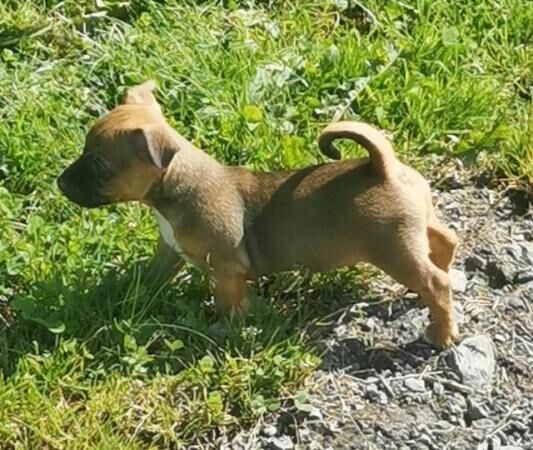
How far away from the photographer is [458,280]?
210 inches

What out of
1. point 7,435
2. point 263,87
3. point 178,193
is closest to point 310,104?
point 263,87

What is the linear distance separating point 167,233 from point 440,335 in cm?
96

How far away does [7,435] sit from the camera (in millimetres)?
4723

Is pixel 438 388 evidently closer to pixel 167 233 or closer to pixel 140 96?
pixel 167 233

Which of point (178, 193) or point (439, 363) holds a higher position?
point (178, 193)

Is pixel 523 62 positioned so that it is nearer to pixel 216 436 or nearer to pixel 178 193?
pixel 178 193

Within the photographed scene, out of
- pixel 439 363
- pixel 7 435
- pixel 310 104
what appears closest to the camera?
pixel 7 435

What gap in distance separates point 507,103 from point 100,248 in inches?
70.7

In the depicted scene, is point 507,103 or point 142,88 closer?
point 142,88

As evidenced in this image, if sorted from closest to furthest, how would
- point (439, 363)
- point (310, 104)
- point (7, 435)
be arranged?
point (7, 435) < point (439, 363) < point (310, 104)

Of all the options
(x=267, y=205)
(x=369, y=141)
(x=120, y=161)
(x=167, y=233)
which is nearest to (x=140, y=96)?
(x=120, y=161)

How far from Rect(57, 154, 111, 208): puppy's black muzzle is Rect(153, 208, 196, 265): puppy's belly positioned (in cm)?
21

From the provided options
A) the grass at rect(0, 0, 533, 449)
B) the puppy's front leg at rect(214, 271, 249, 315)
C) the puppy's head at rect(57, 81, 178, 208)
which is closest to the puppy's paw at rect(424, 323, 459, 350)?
the grass at rect(0, 0, 533, 449)

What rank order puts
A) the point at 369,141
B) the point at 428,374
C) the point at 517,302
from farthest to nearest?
the point at 517,302 < the point at 428,374 < the point at 369,141
